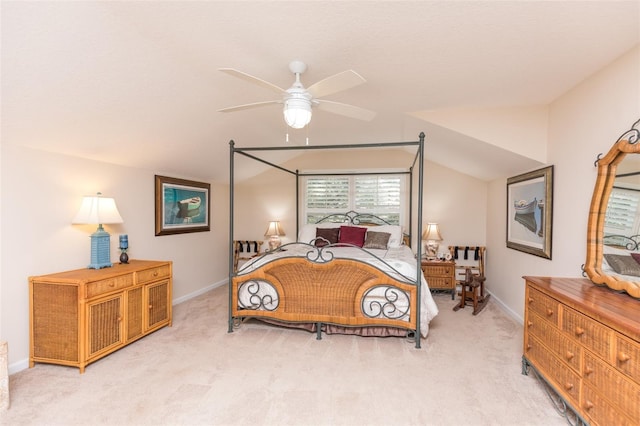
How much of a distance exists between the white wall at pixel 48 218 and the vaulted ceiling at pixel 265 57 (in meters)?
0.21

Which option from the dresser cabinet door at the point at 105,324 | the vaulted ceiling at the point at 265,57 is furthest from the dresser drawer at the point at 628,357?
the dresser cabinet door at the point at 105,324

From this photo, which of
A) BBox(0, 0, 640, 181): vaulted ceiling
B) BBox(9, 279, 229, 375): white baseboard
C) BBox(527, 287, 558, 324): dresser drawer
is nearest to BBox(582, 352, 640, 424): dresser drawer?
BBox(527, 287, 558, 324): dresser drawer

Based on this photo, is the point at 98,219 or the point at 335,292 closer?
the point at 98,219

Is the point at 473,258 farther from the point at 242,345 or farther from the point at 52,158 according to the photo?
the point at 52,158

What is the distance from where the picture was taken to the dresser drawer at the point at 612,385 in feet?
4.76

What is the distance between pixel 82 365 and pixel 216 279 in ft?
10.1

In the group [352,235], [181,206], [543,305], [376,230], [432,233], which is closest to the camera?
[543,305]

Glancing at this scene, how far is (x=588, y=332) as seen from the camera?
1.77 m

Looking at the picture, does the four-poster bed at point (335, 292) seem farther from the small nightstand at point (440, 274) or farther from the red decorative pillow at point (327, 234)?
the small nightstand at point (440, 274)

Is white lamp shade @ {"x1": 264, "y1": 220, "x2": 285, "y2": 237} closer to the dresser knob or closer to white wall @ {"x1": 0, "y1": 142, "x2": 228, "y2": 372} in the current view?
white wall @ {"x1": 0, "y1": 142, "x2": 228, "y2": 372}

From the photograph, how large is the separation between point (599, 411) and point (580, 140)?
2077 millimetres

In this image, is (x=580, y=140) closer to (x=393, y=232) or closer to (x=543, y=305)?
(x=543, y=305)

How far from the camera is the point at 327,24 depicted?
1901mm

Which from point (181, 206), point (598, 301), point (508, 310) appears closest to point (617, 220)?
point (598, 301)
